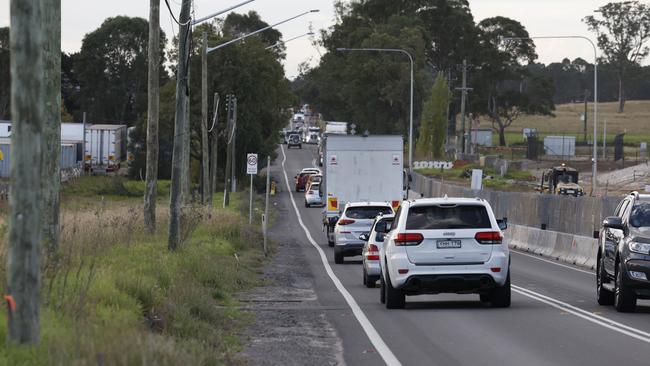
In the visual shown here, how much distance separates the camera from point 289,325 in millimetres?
17828

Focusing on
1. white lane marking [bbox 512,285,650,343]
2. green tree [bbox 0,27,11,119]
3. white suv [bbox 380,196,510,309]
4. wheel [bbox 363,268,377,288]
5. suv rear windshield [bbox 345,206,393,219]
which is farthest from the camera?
green tree [bbox 0,27,11,119]

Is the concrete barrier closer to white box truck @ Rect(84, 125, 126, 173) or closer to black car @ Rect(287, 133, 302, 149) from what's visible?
white box truck @ Rect(84, 125, 126, 173)

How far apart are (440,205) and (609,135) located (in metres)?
131

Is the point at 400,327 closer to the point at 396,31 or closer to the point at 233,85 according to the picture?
the point at 233,85

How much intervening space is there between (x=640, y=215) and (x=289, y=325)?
565 cm

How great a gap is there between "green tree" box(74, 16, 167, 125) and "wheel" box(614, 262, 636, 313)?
101 m

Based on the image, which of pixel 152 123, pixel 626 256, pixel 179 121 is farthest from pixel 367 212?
pixel 626 256

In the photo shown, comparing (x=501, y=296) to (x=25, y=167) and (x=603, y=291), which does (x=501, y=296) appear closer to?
(x=603, y=291)

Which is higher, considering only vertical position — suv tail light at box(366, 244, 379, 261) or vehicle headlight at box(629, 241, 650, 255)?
vehicle headlight at box(629, 241, 650, 255)

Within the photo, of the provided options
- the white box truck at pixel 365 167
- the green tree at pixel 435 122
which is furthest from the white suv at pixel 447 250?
the green tree at pixel 435 122

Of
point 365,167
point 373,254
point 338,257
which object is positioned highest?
point 365,167

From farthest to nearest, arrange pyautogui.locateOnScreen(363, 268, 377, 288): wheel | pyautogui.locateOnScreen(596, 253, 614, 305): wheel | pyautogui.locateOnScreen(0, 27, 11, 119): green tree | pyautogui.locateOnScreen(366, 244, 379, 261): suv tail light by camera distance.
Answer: pyautogui.locateOnScreen(0, 27, 11, 119): green tree < pyautogui.locateOnScreen(363, 268, 377, 288): wheel < pyautogui.locateOnScreen(366, 244, 379, 261): suv tail light < pyautogui.locateOnScreen(596, 253, 614, 305): wheel

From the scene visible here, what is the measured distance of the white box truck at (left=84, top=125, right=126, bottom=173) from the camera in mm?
89750

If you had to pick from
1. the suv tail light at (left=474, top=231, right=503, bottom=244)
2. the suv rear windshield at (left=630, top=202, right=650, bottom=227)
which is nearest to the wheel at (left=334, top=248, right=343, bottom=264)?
the suv tail light at (left=474, top=231, right=503, bottom=244)
